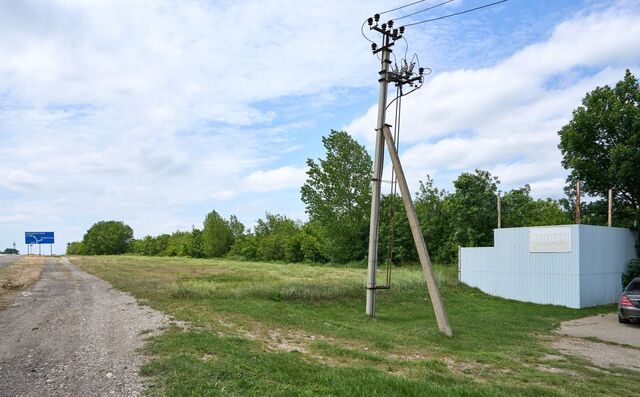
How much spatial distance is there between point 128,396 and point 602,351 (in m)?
10.5

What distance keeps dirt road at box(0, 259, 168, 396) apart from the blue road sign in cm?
6714

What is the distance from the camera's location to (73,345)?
861cm

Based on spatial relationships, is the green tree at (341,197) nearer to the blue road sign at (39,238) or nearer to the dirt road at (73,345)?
the dirt road at (73,345)

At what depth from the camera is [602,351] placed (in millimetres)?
11328

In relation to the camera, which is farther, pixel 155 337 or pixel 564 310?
pixel 564 310

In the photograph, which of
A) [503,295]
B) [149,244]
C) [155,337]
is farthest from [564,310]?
[149,244]

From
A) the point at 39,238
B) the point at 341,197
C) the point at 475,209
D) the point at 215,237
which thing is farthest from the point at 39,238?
the point at 475,209

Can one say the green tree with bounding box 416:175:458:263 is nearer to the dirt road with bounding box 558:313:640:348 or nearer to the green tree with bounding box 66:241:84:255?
the dirt road with bounding box 558:313:640:348

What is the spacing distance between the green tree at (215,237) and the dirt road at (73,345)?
60348 millimetres

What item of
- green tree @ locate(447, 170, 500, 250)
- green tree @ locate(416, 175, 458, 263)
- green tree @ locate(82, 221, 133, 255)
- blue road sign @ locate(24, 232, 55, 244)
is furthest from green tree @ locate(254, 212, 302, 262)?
green tree @ locate(82, 221, 133, 255)

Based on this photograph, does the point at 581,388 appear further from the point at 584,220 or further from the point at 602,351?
the point at 584,220

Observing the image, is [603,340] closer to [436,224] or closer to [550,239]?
[550,239]

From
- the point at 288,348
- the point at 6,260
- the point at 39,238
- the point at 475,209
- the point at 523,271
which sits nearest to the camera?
the point at 288,348

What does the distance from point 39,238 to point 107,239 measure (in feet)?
128
